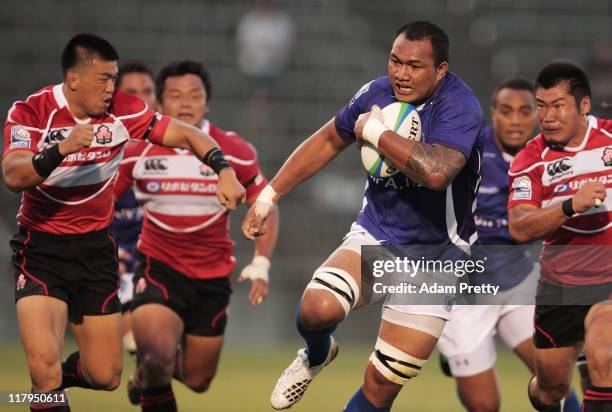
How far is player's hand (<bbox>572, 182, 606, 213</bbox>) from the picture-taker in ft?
20.7

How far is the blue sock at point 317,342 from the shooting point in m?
6.74

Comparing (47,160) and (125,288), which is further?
(125,288)

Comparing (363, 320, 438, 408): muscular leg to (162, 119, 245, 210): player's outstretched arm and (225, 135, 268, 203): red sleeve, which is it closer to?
(162, 119, 245, 210): player's outstretched arm

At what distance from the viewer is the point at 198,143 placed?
7.00m

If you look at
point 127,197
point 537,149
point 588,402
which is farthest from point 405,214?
point 127,197

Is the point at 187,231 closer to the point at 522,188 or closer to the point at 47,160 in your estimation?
the point at 47,160

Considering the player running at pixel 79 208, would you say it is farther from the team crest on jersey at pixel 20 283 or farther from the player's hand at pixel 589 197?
the player's hand at pixel 589 197

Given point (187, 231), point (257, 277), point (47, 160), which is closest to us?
point (47, 160)

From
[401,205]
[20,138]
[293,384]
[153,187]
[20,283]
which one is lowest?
[293,384]

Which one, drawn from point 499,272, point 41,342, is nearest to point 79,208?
point 41,342

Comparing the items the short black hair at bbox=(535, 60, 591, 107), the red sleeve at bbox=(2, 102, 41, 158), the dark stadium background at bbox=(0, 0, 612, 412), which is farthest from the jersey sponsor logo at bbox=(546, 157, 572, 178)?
the dark stadium background at bbox=(0, 0, 612, 412)

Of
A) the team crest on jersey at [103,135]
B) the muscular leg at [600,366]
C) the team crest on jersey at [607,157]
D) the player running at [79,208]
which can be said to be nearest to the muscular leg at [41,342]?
the player running at [79,208]

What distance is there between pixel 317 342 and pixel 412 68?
181 centimetres

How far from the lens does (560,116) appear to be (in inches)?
275
